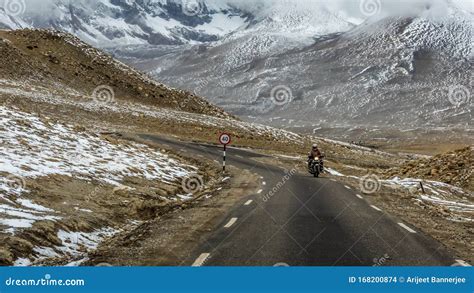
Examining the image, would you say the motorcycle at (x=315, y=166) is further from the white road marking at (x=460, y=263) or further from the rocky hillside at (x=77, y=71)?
the rocky hillside at (x=77, y=71)

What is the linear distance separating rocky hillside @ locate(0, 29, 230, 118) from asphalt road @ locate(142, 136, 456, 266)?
183ft

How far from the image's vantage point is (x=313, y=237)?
44.3 ft

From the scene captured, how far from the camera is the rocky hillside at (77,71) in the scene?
7281 centimetres

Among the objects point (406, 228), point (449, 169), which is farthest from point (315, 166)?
point (406, 228)

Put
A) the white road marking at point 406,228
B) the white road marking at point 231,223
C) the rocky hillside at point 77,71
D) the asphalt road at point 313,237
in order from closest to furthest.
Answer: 1. the asphalt road at point 313,237
2. the white road marking at point 231,223
3. the white road marking at point 406,228
4. the rocky hillside at point 77,71

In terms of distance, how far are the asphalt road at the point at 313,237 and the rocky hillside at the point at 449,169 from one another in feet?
35.3

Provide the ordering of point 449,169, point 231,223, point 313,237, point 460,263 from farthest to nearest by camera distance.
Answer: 1. point 449,169
2. point 231,223
3. point 313,237
4. point 460,263

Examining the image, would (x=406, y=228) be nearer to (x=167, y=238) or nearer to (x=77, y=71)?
(x=167, y=238)

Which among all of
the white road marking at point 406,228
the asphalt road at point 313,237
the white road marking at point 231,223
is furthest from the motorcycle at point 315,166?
the white road marking at point 231,223

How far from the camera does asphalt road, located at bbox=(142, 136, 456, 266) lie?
1134 centimetres

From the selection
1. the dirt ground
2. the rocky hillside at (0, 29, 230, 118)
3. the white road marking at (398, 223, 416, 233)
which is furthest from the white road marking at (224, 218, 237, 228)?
the rocky hillside at (0, 29, 230, 118)

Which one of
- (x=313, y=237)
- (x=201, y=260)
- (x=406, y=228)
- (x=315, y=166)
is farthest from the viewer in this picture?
(x=315, y=166)

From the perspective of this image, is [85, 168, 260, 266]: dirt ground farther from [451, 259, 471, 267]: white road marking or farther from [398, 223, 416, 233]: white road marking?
[451, 259, 471, 267]: white road marking

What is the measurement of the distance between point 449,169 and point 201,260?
24780 millimetres
